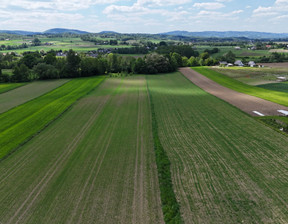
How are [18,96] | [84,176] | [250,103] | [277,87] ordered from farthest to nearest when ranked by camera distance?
[277,87], [18,96], [250,103], [84,176]

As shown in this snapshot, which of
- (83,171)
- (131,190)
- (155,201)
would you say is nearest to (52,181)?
(83,171)

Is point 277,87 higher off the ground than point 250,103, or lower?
higher

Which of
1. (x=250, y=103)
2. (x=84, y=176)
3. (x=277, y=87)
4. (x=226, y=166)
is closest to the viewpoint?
(x=84, y=176)

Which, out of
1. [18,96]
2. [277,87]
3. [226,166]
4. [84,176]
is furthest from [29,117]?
[277,87]

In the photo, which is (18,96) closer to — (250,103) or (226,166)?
(226,166)

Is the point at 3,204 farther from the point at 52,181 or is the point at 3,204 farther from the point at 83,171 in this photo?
the point at 83,171

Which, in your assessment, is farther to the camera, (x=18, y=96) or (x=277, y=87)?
(x=277, y=87)
